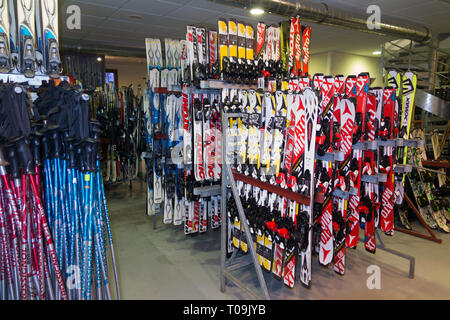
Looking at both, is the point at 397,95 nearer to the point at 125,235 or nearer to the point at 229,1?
the point at 229,1

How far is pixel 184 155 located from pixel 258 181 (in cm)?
114

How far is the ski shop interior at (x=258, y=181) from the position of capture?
6.79 feet

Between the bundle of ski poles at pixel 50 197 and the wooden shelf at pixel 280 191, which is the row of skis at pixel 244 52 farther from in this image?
the bundle of ski poles at pixel 50 197

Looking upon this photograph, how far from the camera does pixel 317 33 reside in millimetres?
6238

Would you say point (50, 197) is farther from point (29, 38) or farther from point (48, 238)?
point (29, 38)

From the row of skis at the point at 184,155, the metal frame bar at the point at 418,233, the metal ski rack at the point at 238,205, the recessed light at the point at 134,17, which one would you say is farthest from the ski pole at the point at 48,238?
the recessed light at the point at 134,17

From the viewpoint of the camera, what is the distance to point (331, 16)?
13.9 ft

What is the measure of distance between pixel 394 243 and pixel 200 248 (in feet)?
7.23

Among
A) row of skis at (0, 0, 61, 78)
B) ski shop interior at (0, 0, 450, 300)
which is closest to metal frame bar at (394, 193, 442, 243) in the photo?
ski shop interior at (0, 0, 450, 300)

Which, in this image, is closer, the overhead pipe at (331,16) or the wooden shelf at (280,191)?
the wooden shelf at (280,191)

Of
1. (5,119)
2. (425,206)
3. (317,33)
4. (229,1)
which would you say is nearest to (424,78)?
(317,33)

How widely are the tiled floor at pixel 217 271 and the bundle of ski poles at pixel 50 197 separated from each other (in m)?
0.55

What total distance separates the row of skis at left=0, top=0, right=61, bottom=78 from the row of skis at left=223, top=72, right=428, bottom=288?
151cm

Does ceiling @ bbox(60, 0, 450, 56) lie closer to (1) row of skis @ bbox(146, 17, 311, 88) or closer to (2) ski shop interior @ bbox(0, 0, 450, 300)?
(2) ski shop interior @ bbox(0, 0, 450, 300)
